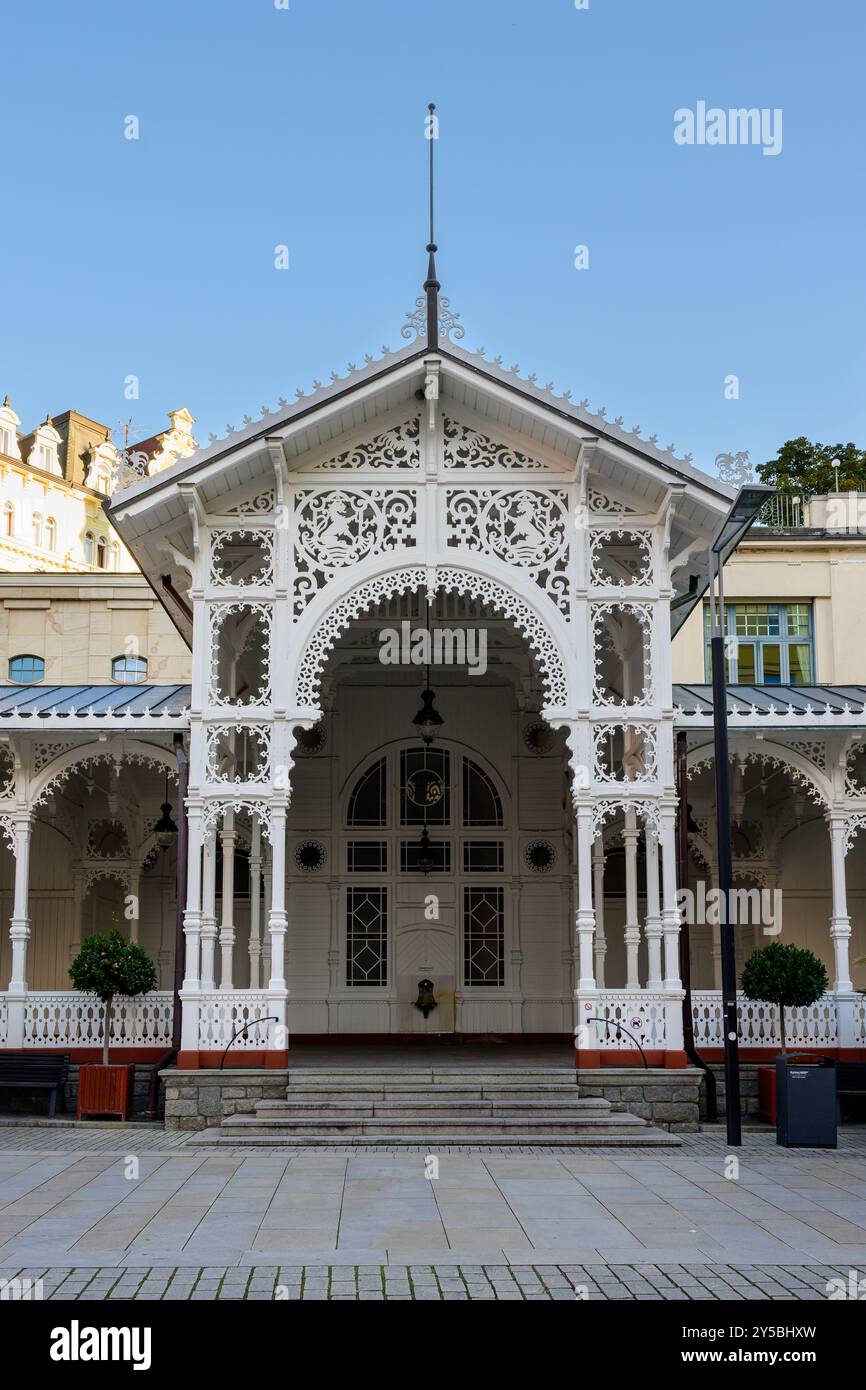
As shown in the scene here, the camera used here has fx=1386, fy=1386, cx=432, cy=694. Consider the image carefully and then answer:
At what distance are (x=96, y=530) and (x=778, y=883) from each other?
33892mm

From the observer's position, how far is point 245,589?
1531 centimetres

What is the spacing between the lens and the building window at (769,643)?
25.6 meters

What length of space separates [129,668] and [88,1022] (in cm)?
1276

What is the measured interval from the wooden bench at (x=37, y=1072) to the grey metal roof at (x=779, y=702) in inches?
313

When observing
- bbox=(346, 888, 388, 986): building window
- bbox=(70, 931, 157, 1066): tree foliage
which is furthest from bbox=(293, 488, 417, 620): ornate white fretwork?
bbox=(346, 888, 388, 986): building window

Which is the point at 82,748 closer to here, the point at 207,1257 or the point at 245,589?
the point at 245,589

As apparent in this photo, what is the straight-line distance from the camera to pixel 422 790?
65.5 feet

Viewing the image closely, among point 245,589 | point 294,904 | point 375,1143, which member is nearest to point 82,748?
point 245,589

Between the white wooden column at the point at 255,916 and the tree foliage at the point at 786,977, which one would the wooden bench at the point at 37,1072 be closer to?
the white wooden column at the point at 255,916

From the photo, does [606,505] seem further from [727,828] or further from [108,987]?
[108,987]

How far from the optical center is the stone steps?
1343 centimetres

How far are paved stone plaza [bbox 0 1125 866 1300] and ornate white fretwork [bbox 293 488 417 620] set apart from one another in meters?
6.18

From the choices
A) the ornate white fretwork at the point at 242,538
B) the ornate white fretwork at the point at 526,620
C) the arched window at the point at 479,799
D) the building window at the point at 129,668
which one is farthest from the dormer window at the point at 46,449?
the ornate white fretwork at the point at 526,620

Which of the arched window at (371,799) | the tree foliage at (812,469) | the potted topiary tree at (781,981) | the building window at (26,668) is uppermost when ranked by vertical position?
the tree foliage at (812,469)
